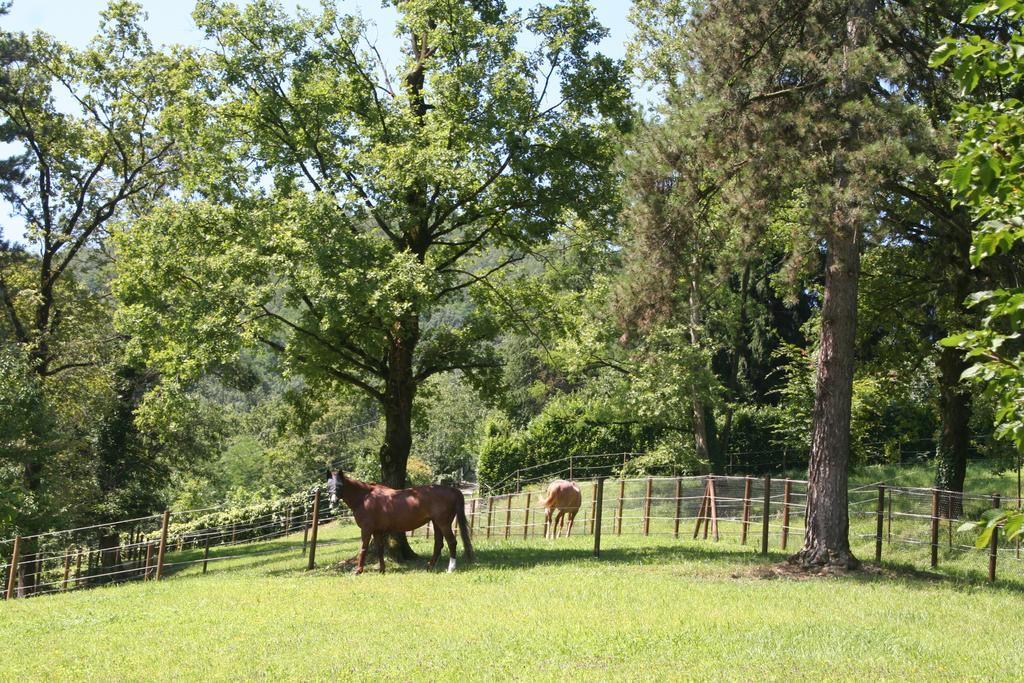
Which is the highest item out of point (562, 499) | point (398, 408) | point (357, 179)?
point (357, 179)

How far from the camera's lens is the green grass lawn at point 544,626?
8.66 m

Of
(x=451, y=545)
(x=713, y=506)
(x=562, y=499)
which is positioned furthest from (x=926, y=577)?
(x=562, y=499)

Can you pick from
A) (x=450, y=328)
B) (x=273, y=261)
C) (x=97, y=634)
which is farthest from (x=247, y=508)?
(x=97, y=634)

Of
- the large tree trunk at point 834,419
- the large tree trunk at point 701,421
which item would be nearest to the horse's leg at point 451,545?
the large tree trunk at point 834,419

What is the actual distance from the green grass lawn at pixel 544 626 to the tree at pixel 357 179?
456cm

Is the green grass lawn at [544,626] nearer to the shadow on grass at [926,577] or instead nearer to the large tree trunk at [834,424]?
the shadow on grass at [926,577]

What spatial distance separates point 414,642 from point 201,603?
553cm

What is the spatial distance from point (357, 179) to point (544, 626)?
1093 centimetres

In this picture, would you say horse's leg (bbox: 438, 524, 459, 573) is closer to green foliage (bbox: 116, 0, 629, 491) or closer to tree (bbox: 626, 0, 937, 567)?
green foliage (bbox: 116, 0, 629, 491)

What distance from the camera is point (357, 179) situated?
1872 centimetres

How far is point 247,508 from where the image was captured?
123 feet

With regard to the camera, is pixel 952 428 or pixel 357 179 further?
pixel 952 428

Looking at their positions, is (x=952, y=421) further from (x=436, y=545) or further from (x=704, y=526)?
(x=436, y=545)

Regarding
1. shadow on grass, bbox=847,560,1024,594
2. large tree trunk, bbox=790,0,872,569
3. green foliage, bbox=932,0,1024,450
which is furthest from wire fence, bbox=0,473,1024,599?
green foliage, bbox=932,0,1024,450
